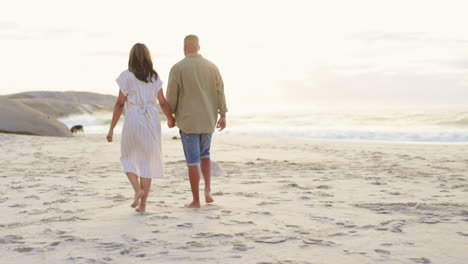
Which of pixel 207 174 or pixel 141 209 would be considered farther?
pixel 207 174

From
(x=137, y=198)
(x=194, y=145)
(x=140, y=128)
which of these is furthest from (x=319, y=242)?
(x=140, y=128)

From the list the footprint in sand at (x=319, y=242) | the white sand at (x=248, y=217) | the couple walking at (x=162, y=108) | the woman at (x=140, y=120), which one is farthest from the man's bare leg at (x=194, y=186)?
the footprint in sand at (x=319, y=242)

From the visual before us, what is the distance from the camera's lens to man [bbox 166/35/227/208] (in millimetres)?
Result: 4645

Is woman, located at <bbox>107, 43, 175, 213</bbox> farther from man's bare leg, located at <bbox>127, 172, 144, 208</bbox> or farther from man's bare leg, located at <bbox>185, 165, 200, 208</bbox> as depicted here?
man's bare leg, located at <bbox>185, 165, 200, 208</bbox>

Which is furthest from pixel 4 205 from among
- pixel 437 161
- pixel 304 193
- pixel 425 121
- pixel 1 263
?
pixel 425 121

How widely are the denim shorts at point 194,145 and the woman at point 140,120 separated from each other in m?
0.30

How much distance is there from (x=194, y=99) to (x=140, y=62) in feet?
2.03

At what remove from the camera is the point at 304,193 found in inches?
216

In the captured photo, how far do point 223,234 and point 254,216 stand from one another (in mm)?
693

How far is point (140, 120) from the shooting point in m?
4.47

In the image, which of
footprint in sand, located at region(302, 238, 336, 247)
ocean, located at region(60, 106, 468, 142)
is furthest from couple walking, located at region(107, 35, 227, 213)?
→ ocean, located at region(60, 106, 468, 142)

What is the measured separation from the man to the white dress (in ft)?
0.80

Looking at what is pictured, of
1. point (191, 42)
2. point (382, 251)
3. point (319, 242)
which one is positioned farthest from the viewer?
point (191, 42)

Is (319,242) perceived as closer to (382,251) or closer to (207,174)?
(382,251)
